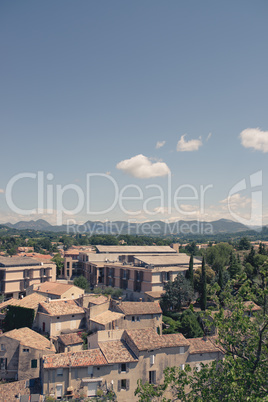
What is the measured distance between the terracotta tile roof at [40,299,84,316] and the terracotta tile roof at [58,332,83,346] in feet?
13.0

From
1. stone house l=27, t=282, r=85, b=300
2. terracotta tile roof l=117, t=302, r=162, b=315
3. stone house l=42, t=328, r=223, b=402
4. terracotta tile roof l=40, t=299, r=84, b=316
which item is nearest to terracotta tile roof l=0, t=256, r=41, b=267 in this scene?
stone house l=27, t=282, r=85, b=300

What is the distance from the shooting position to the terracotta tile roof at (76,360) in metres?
29.6

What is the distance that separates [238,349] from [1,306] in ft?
145

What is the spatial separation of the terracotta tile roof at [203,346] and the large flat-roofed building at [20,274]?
40931 millimetres

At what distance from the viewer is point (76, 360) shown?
30328mm

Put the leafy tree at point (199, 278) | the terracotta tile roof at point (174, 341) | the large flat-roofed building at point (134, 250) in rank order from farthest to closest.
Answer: the large flat-roofed building at point (134, 250), the leafy tree at point (199, 278), the terracotta tile roof at point (174, 341)

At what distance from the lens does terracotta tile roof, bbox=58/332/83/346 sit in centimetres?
3775

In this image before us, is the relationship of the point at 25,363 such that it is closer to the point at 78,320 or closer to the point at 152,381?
the point at 78,320

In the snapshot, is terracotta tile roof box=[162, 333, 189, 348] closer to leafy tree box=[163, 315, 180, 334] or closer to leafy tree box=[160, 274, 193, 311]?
leafy tree box=[163, 315, 180, 334]

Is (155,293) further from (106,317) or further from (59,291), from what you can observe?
(59,291)

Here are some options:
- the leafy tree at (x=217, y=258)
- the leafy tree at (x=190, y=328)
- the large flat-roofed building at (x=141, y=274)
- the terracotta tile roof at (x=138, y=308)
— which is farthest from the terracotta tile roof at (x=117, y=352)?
the leafy tree at (x=217, y=258)

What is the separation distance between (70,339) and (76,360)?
8878mm

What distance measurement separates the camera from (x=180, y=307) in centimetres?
5391

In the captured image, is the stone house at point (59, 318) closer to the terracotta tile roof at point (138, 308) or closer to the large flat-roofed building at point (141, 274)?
the terracotta tile roof at point (138, 308)
